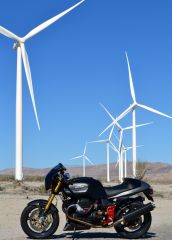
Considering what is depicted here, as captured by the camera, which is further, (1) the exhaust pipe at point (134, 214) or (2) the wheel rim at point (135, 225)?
(2) the wheel rim at point (135, 225)

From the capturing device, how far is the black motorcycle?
38.3ft

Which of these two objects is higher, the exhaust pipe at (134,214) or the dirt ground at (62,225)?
the exhaust pipe at (134,214)

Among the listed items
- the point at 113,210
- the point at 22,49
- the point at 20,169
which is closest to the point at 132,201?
the point at 113,210

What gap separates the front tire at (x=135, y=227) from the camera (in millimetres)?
12156

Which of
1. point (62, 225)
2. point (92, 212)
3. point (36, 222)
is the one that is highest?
point (92, 212)


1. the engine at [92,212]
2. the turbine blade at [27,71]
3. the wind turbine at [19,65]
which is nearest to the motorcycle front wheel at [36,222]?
the engine at [92,212]

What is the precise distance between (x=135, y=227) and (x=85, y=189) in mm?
1507

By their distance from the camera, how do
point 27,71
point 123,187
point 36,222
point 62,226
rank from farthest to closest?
point 27,71 → point 62,226 → point 123,187 → point 36,222

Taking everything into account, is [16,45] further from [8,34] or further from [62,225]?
[62,225]

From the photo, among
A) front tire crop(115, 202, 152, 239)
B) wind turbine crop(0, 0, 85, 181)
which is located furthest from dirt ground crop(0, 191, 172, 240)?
wind turbine crop(0, 0, 85, 181)

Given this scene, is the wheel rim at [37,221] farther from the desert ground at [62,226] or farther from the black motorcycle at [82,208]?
the desert ground at [62,226]

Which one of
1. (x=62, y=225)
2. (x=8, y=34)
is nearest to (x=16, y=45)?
(x=8, y=34)

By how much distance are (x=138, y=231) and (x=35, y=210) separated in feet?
7.75

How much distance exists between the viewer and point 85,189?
11.8 metres
